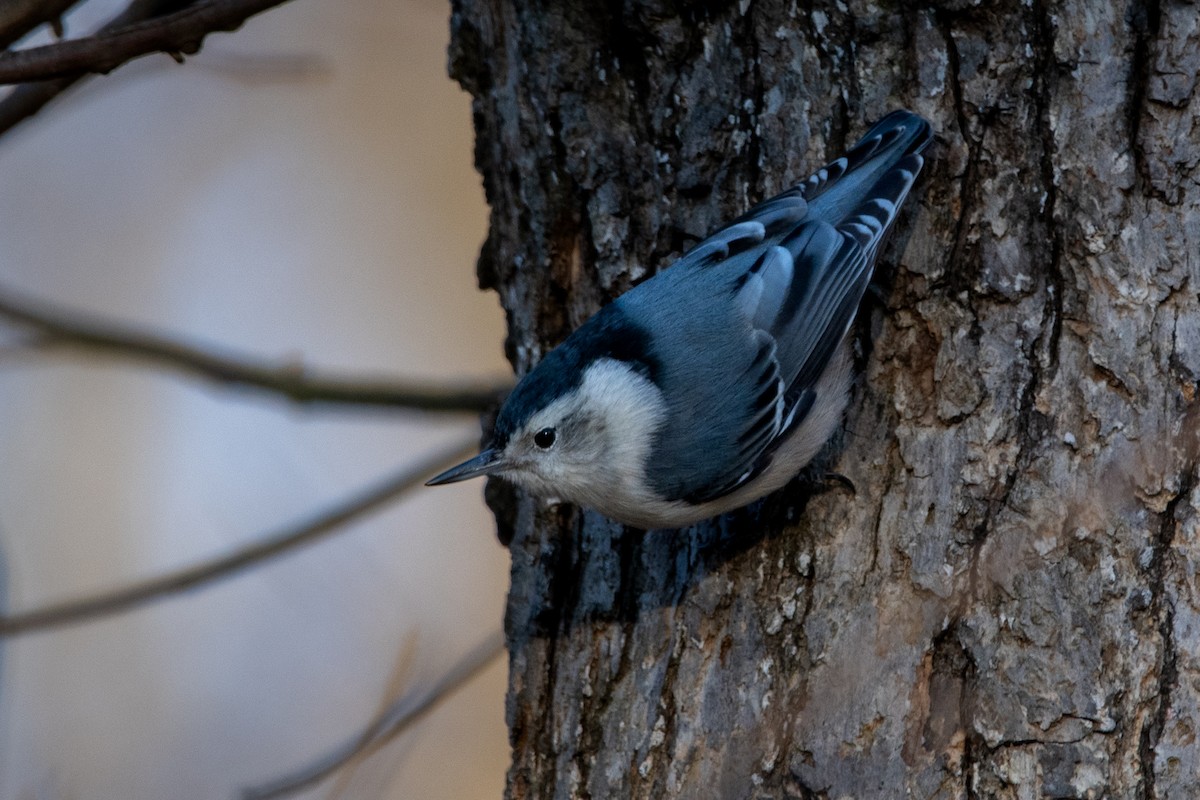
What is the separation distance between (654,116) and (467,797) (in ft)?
8.53

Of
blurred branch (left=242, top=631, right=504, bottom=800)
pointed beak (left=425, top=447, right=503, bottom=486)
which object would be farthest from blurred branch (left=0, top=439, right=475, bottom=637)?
pointed beak (left=425, top=447, right=503, bottom=486)

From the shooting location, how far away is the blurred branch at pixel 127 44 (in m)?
1.47

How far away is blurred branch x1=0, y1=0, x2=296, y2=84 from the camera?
4.82 ft

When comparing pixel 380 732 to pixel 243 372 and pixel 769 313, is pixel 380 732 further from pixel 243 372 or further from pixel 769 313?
pixel 769 313

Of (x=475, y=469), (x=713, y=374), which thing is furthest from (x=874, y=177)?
(x=475, y=469)

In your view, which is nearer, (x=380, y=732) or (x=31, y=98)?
(x=31, y=98)

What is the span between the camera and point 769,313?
1.84 m

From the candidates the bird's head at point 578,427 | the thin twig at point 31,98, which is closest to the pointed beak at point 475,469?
the bird's head at point 578,427

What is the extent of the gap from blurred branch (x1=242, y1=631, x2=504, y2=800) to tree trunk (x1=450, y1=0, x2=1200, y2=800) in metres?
0.47

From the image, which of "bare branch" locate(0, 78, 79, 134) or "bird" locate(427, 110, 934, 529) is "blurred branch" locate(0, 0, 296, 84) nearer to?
"bare branch" locate(0, 78, 79, 134)

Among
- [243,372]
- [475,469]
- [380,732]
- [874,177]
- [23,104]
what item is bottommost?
[380,732]

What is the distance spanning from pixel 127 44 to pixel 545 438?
33.8 inches

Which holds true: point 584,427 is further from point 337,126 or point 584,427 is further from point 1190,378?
point 337,126

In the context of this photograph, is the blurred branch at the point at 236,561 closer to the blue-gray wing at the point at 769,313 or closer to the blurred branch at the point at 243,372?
the blurred branch at the point at 243,372
